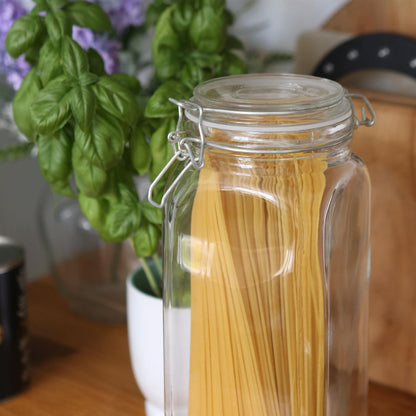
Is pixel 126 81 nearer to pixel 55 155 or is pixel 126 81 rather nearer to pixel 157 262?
pixel 55 155

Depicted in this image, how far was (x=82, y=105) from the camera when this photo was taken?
1.71 feet

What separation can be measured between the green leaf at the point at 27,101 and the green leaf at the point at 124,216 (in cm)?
9

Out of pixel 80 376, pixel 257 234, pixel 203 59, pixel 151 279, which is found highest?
pixel 203 59

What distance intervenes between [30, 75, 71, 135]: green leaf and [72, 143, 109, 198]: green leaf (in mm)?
31

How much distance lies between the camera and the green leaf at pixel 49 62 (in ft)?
1.83

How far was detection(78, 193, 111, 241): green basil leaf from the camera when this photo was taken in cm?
59

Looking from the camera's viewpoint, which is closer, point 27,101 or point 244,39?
point 27,101

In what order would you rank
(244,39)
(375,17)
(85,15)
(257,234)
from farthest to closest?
(244,39) < (375,17) < (85,15) < (257,234)

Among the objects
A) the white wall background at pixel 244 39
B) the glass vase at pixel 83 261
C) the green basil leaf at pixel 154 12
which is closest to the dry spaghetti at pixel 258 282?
the green basil leaf at pixel 154 12

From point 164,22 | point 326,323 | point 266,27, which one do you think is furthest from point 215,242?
point 266,27

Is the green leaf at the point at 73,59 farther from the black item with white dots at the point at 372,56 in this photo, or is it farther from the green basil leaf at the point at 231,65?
the black item with white dots at the point at 372,56

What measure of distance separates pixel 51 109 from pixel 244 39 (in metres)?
0.52

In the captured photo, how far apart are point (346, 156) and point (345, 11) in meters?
0.37

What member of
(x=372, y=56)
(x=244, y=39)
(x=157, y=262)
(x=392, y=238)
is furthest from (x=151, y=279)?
(x=244, y=39)
